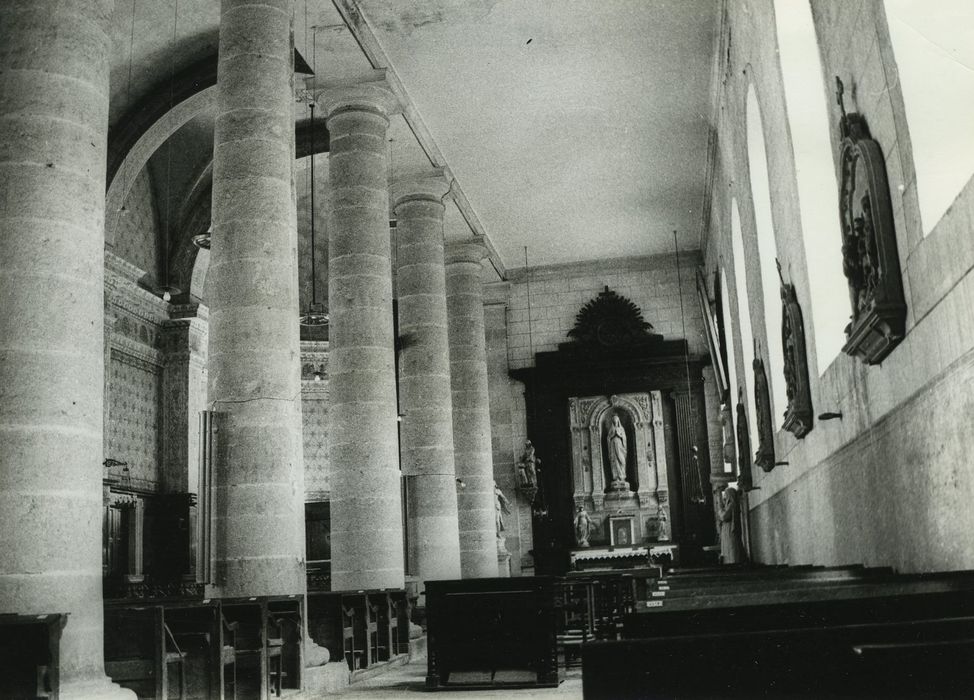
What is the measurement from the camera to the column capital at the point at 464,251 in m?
22.5

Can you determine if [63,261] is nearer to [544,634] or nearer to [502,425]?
[544,634]

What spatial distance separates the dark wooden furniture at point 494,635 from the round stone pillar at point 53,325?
332 centimetres

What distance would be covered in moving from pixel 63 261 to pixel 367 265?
7.90 m

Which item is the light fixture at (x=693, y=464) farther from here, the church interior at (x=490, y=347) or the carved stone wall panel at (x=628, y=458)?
the carved stone wall panel at (x=628, y=458)

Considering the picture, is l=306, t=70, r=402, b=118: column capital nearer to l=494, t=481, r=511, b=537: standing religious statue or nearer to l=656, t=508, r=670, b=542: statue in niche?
l=494, t=481, r=511, b=537: standing religious statue

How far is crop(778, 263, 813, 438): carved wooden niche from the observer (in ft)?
31.7

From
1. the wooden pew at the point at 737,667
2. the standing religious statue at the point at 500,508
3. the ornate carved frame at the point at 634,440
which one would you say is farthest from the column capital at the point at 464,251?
the wooden pew at the point at 737,667

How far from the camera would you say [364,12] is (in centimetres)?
1390

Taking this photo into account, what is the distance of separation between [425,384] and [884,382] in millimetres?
11702

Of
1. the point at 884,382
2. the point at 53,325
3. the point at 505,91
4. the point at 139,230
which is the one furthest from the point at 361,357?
the point at 884,382

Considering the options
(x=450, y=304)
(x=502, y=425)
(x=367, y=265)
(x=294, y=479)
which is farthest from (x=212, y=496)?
(x=502, y=425)

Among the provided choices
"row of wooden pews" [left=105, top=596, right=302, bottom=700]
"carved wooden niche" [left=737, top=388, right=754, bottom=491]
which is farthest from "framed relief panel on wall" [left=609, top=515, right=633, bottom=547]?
"row of wooden pews" [left=105, top=596, right=302, bottom=700]

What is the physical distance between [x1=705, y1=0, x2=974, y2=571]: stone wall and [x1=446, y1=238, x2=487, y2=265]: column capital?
10992 mm

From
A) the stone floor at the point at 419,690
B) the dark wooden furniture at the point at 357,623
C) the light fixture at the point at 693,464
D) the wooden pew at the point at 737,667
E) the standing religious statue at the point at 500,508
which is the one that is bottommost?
the stone floor at the point at 419,690
